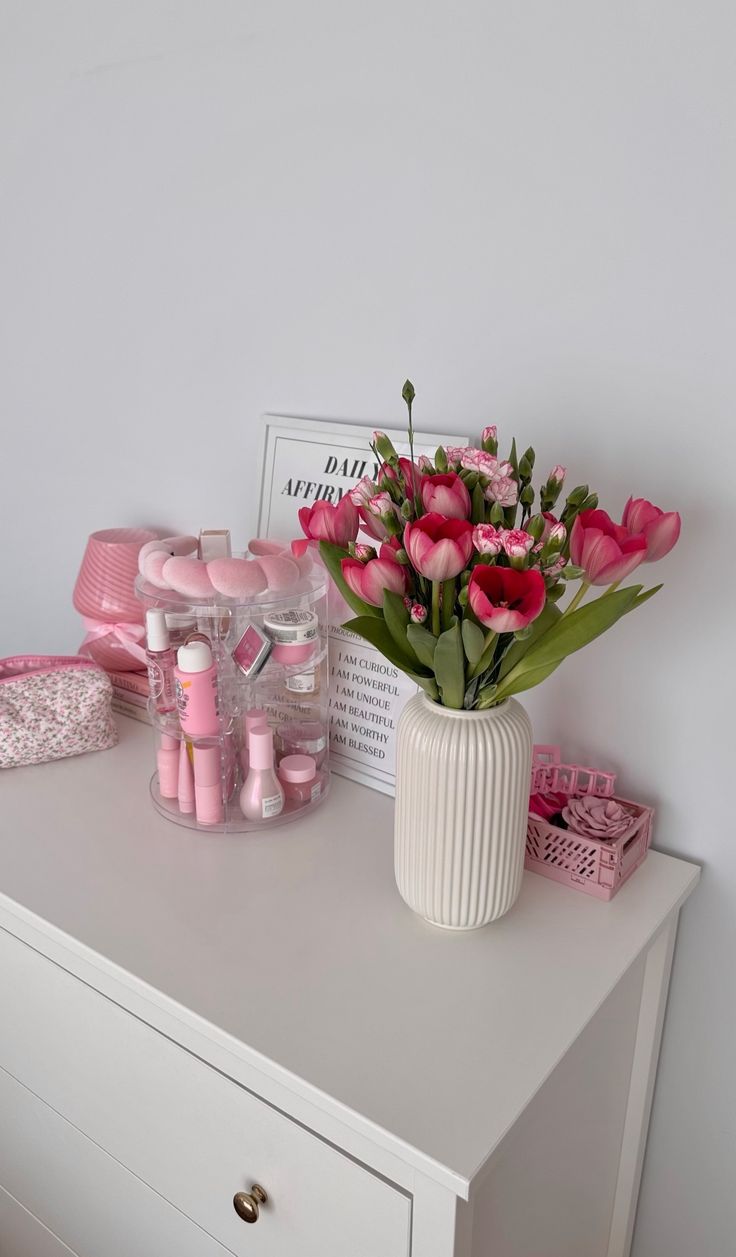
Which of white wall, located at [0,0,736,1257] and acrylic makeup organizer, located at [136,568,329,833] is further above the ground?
white wall, located at [0,0,736,1257]

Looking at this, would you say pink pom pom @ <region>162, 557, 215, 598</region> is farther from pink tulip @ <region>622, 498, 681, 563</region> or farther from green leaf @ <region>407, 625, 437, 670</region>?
pink tulip @ <region>622, 498, 681, 563</region>

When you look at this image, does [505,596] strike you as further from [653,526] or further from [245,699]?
[245,699]

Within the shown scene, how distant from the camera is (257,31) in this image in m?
1.04

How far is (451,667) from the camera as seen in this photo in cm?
78

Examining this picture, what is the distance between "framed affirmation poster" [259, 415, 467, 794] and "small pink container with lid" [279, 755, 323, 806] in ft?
0.27

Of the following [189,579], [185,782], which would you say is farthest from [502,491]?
[185,782]

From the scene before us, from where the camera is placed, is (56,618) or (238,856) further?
(56,618)

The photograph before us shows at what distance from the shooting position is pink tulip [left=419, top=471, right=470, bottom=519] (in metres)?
0.75

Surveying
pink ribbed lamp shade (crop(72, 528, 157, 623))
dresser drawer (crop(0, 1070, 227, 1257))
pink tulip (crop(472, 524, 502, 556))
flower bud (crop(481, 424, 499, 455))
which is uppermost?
flower bud (crop(481, 424, 499, 455))

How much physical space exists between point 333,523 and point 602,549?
0.76 feet

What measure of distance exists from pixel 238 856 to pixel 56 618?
754mm

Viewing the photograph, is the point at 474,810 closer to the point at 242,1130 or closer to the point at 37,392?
the point at 242,1130

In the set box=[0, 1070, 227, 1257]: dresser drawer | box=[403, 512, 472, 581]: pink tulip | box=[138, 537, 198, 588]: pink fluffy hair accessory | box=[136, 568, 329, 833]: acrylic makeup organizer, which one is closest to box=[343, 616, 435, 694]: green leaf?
box=[403, 512, 472, 581]: pink tulip

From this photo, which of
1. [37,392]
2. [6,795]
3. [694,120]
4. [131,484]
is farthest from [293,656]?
[37,392]
